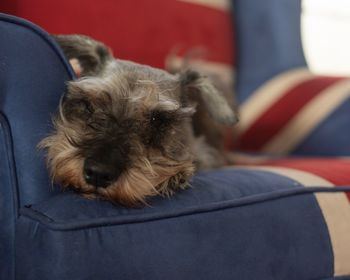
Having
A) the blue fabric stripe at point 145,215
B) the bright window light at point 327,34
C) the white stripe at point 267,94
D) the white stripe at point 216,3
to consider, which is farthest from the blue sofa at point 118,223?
the bright window light at point 327,34

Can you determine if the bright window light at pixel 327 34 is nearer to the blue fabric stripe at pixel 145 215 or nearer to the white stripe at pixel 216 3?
the white stripe at pixel 216 3

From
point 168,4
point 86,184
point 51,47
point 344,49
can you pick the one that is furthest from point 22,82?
→ point 344,49

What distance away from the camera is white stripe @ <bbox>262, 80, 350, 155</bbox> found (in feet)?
6.99

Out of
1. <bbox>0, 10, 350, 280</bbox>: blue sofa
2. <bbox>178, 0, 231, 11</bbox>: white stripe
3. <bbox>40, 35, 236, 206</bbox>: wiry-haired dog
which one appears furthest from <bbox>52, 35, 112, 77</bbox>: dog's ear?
<bbox>178, 0, 231, 11</bbox>: white stripe

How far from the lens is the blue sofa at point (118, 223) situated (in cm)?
99

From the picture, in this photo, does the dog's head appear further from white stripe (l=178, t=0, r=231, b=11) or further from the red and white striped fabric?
white stripe (l=178, t=0, r=231, b=11)

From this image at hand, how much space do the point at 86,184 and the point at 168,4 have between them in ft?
4.62

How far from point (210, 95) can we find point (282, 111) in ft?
2.69

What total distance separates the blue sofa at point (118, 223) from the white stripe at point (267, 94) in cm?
117

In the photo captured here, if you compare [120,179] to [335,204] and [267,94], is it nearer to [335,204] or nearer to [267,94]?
[335,204]

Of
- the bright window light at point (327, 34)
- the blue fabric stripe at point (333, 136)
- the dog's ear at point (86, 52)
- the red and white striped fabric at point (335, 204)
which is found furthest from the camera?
the bright window light at point (327, 34)

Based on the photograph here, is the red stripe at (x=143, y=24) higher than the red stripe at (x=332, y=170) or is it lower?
higher

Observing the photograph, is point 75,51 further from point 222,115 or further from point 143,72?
point 222,115

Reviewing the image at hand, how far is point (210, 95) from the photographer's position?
5.21 ft
